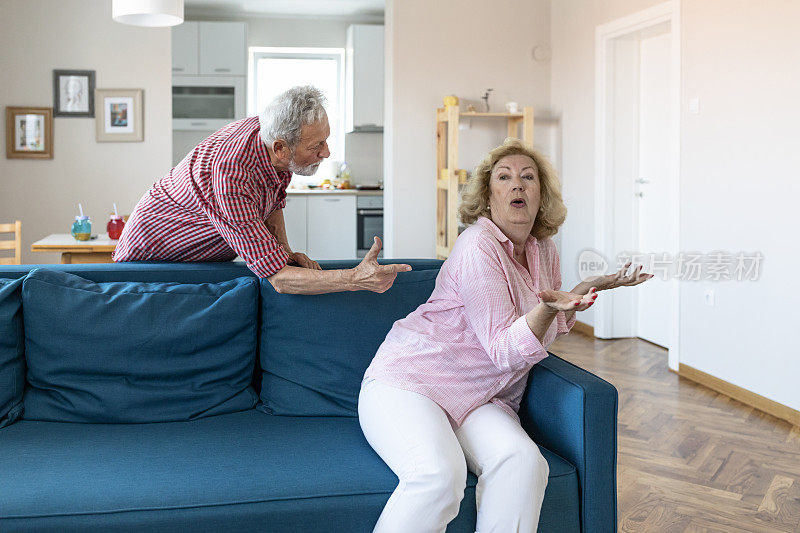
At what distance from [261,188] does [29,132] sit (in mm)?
4759

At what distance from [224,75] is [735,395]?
6.00 m

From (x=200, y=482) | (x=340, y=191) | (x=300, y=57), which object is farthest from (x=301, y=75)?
(x=200, y=482)

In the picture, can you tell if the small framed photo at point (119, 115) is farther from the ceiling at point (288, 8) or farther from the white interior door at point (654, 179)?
the white interior door at point (654, 179)

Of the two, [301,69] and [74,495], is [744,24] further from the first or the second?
[301,69]

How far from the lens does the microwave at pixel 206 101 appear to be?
8156mm

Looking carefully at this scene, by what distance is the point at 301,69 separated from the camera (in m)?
8.88

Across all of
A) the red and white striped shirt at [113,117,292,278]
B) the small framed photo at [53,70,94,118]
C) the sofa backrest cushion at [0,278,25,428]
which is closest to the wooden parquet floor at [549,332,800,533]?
the red and white striped shirt at [113,117,292,278]

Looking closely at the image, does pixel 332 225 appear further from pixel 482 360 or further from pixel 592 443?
pixel 592 443

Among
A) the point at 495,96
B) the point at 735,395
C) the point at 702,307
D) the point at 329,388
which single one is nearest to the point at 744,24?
the point at 702,307

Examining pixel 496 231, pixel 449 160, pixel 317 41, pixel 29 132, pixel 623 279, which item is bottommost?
pixel 623 279

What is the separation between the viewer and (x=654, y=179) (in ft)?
18.0

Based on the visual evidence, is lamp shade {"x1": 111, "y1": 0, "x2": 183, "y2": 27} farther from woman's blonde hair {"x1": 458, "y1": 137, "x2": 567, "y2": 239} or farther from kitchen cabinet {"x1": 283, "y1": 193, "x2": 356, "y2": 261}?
kitchen cabinet {"x1": 283, "y1": 193, "x2": 356, "y2": 261}

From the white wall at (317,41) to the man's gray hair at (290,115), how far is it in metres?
6.56

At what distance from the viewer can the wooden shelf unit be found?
601cm
